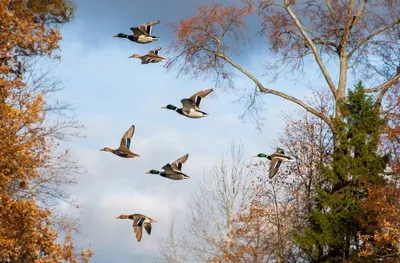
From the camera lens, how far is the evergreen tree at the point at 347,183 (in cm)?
1977

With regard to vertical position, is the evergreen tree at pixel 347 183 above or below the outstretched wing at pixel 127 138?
above

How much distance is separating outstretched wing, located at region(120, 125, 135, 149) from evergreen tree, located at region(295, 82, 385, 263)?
9.84 m

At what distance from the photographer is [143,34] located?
12.3m

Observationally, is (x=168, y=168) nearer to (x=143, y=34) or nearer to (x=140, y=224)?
(x=140, y=224)

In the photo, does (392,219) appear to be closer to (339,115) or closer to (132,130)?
(339,115)

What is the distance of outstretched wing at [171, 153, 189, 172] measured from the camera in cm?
1005

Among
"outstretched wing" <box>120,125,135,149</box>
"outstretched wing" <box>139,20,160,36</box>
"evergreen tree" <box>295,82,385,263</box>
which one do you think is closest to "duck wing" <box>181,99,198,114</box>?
"outstretched wing" <box>120,125,135,149</box>

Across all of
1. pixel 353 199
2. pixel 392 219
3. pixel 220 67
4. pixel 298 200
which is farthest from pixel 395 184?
pixel 220 67

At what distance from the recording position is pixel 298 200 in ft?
75.5

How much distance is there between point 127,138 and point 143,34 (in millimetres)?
2443

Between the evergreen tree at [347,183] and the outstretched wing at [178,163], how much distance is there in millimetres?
10037

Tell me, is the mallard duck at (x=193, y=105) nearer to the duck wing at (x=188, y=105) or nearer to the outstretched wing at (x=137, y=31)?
the duck wing at (x=188, y=105)

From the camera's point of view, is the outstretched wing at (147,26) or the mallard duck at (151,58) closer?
the mallard duck at (151,58)

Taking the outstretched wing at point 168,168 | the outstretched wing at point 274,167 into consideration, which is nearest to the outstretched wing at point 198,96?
the outstretched wing at point 168,168
